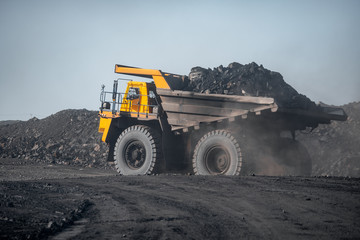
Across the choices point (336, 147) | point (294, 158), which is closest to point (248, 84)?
point (294, 158)

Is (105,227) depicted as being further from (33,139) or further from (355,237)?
(33,139)

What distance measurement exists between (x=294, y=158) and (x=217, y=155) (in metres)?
3.04

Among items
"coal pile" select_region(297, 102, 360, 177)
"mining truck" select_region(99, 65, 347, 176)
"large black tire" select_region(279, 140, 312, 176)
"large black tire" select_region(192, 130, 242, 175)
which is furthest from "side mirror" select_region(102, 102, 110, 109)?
"coal pile" select_region(297, 102, 360, 177)

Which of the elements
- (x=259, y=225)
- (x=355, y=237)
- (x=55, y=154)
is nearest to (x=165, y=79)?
(x=259, y=225)

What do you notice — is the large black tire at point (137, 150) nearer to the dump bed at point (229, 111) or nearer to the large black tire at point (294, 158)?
the dump bed at point (229, 111)

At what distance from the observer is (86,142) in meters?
24.6

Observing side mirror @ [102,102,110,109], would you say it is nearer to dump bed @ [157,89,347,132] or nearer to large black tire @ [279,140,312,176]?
dump bed @ [157,89,347,132]

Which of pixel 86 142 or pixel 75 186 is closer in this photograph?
pixel 75 186

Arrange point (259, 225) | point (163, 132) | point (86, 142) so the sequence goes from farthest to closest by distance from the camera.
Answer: point (86, 142) → point (163, 132) → point (259, 225)

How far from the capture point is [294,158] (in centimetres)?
1386

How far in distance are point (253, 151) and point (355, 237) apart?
6.94 metres

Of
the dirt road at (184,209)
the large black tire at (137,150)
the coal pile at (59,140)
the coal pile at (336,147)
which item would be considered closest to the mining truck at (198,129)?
the large black tire at (137,150)

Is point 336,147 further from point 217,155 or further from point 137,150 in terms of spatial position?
point 137,150

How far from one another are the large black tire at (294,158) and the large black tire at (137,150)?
3997 millimetres
